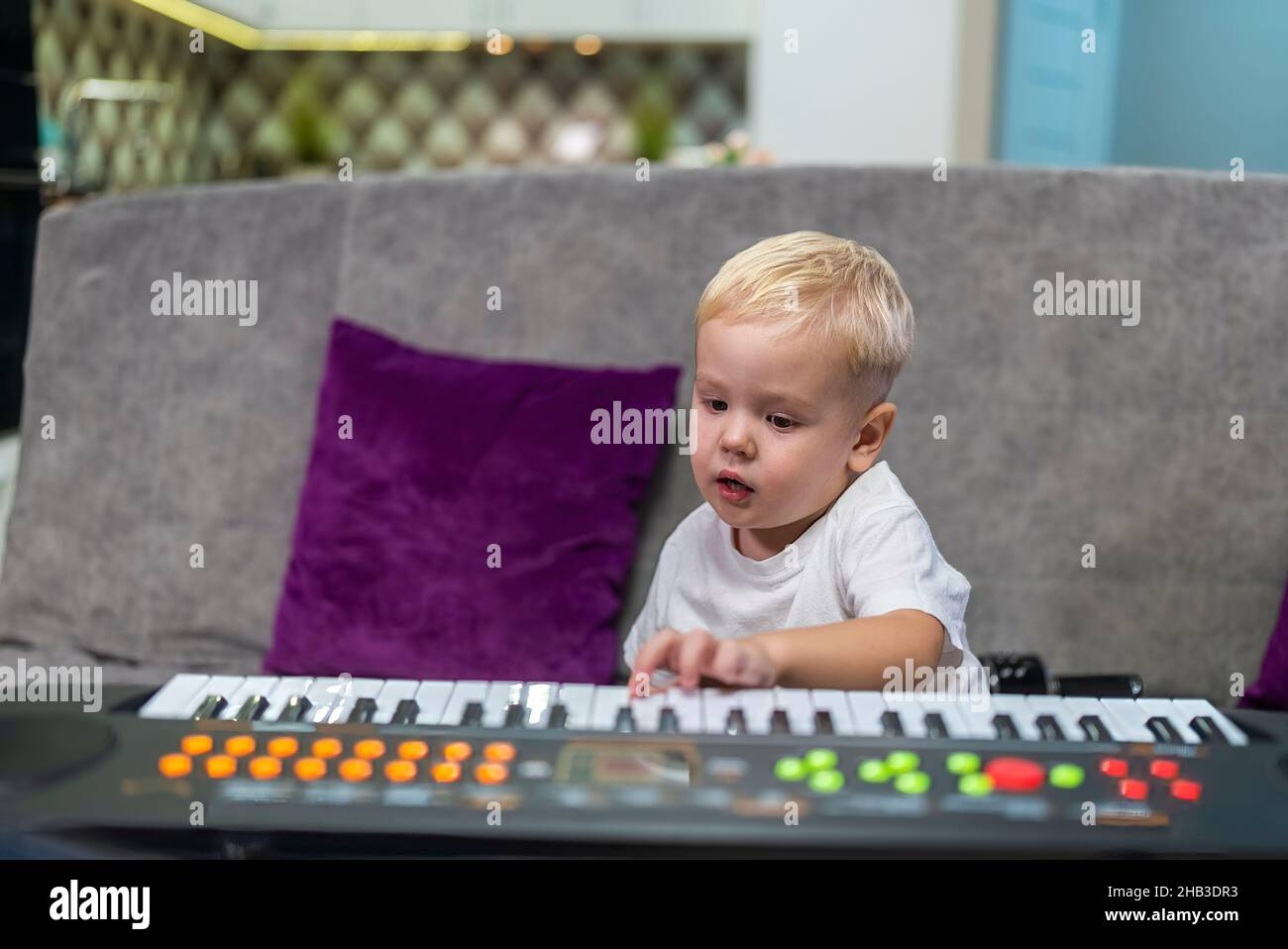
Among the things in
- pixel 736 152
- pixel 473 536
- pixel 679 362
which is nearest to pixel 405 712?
pixel 473 536

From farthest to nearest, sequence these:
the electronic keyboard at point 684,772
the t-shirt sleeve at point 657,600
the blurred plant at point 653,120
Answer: the blurred plant at point 653,120
the t-shirt sleeve at point 657,600
the electronic keyboard at point 684,772

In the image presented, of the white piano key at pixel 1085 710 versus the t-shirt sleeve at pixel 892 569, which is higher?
the t-shirt sleeve at pixel 892 569

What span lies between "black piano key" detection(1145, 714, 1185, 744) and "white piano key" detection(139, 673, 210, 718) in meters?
0.37

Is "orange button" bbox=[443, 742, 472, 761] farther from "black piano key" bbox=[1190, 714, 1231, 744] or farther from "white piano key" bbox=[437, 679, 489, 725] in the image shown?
"black piano key" bbox=[1190, 714, 1231, 744]

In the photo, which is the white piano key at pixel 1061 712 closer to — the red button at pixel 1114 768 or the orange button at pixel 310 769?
the red button at pixel 1114 768

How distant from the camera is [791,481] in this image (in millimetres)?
416

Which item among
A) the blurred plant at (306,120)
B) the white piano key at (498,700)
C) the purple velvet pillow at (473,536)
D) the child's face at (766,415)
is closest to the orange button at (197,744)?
the white piano key at (498,700)

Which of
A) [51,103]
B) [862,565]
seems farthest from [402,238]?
[51,103]

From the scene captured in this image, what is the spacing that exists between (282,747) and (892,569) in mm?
236

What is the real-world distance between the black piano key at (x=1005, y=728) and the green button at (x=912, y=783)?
4cm

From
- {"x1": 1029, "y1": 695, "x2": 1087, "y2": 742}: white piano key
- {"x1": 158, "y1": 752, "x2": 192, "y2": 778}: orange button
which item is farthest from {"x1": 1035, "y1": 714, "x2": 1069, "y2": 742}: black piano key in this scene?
{"x1": 158, "y1": 752, "x2": 192, "y2": 778}: orange button

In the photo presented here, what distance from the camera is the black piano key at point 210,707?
0.46 meters
